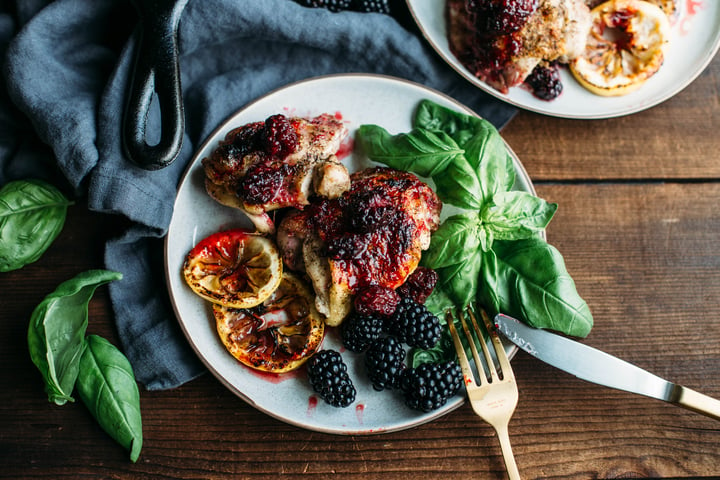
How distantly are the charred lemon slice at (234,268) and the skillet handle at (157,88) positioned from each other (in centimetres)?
40

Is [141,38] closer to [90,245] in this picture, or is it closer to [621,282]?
[90,245]

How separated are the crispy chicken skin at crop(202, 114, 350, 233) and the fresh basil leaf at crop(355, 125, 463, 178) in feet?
0.64

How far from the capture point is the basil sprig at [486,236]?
244 cm

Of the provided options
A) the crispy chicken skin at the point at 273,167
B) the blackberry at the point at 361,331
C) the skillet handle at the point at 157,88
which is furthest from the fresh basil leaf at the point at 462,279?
the skillet handle at the point at 157,88

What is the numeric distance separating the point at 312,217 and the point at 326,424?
0.85 metres

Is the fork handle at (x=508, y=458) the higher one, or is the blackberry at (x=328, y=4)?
the blackberry at (x=328, y=4)

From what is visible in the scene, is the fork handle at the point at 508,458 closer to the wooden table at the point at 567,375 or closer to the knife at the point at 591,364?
the wooden table at the point at 567,375

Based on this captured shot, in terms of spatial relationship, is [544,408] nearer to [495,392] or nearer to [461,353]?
[495,392]

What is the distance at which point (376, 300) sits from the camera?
229 centimetres

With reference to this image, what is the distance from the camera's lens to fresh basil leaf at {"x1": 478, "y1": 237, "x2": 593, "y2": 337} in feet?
8.09

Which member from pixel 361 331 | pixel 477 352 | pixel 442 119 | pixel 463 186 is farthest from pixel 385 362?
pixel 442 119

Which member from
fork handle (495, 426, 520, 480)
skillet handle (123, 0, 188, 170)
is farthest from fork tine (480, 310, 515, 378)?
skillet handle (123, 0, 188, 170)

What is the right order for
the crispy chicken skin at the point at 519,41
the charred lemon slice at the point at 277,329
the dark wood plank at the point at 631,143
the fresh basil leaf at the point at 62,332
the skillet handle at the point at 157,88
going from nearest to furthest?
the fresh basil leaf at the point at 62,332
the skillet handle at the point at 157,88
the charred lemon slice at the point at 277,329
the crispy chicken skin at the point at 519,41
the dark wood plank at the point at 631,143

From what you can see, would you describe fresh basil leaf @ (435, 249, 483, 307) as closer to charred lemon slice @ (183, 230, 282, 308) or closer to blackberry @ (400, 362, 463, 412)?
blackberry @ (400, 362, 463, 412)
